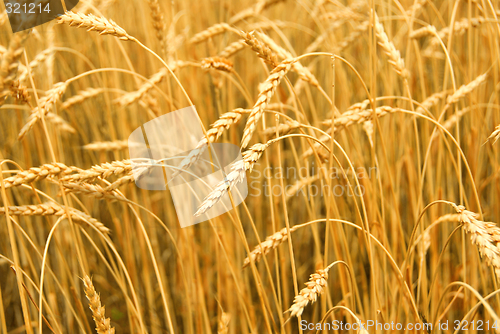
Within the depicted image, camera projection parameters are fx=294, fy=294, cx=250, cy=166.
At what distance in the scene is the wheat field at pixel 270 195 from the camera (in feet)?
1.81

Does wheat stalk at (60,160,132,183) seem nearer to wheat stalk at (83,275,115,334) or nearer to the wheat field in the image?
the wheat field

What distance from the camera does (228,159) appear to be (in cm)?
83

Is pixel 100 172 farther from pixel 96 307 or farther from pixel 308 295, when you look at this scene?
pixel 308 295

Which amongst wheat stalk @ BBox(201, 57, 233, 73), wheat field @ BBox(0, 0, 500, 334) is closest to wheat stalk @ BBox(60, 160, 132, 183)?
wheat field @ BBox(0, 0, 500, 334)

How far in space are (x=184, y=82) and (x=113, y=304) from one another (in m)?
0.89

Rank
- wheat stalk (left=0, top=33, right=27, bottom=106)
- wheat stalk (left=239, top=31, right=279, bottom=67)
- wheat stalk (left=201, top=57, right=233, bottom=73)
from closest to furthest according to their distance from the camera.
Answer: wheat stalk (left=0, top=33, right=27, bottom=106) → wheat stalk (left=239, top=31, right=279, bottom=67) → wheat stalk (left=201, top=57, right=233, bottom=73)

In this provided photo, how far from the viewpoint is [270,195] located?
1.97 feet

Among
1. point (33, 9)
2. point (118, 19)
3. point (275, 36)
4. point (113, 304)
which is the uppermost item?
point (118, 19)

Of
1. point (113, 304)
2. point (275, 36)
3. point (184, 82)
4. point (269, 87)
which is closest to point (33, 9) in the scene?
point (269, 87)

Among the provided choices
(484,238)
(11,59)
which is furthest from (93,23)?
(484,238)

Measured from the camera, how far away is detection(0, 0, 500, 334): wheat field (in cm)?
55

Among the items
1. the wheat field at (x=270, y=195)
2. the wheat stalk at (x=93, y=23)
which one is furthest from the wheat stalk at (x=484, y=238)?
the wheat stalk at (x=93, y=23)

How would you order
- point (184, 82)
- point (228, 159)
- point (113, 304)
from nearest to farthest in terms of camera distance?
point (228, 159), point (113, 304), point (184, 82)

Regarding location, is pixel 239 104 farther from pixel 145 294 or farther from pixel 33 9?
pixel 33 9
